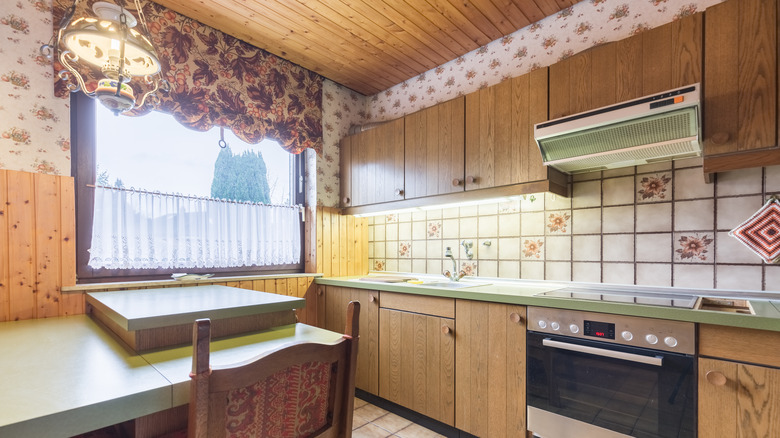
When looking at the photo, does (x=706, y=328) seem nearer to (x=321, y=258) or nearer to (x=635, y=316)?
(x=635, y=316)

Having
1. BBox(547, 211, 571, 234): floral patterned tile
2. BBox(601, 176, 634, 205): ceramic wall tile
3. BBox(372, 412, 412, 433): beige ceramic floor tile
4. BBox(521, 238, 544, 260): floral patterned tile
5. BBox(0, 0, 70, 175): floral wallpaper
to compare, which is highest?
BBox(0, 0, 70, 175): floral wallpaper

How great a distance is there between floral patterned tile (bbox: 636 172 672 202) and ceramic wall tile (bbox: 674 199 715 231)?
77mm

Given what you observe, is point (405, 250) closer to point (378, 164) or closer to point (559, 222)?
point (378, 164)

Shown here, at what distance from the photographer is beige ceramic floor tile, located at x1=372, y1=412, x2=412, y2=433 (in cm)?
219

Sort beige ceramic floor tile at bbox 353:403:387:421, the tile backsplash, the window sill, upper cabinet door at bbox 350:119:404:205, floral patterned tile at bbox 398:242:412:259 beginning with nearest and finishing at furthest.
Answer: the tile backsplash < the window sill < beige ceramic floor tile at bbox 353:403:387:421 < upper cabinet door at bbox 350:119:404:205 < floral patterned tile at bbox 398:242:412:259

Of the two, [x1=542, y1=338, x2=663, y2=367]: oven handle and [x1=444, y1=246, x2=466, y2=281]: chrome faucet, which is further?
[x1=444, y1=246, x2=466, y2=281]: chrome faucet

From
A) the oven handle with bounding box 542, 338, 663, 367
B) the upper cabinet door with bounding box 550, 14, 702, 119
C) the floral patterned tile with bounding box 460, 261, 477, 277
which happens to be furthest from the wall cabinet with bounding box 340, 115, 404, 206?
the oven handle with bounding box 542, 338, 663, 367

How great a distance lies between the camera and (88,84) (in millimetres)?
1950

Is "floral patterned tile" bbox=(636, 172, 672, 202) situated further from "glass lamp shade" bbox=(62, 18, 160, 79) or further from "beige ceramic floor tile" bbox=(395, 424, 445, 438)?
"glass lamp shade" bbox=(62, 18, 160, 79)

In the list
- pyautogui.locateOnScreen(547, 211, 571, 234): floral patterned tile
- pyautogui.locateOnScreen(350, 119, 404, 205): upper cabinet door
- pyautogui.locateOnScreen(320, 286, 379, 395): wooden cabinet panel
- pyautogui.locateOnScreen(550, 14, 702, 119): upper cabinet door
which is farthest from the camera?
pyautogui.locateOnScreen(350, 119, 404, 205): upper cabinet door

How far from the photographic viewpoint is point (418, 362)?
220 cm

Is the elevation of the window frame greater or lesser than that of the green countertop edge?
greater

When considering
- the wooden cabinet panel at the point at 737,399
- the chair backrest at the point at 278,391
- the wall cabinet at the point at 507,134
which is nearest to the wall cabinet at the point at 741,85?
the wall cabinet at the point at 507,134

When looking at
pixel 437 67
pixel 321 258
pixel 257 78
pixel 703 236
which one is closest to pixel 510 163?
pixel 703 236
